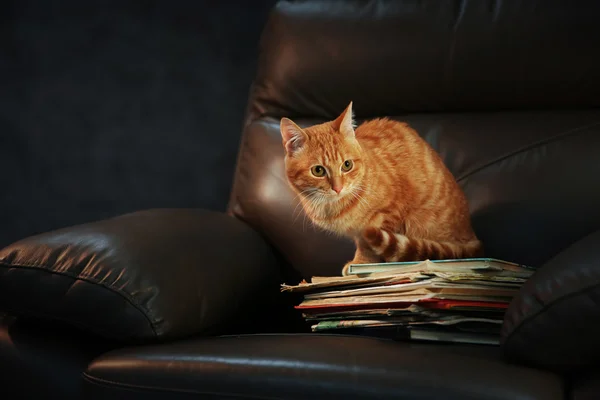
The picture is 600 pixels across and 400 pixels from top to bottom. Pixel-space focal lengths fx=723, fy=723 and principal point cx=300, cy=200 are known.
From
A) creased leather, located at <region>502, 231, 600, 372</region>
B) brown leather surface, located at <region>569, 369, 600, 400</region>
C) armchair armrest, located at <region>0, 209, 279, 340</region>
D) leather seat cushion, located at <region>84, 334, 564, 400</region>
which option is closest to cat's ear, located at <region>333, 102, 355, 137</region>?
armchair armrest, located at <region>0, 209, 279, 340</region>

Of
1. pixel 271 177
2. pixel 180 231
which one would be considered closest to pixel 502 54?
pixel 271 177

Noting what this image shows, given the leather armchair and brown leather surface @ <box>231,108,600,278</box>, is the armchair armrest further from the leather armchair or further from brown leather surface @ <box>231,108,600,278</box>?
brown leather surface @ <box>231,108,600,278</box>

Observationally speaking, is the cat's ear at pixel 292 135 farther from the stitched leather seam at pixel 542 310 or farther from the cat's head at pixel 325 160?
the stitched leather seam at pixel 542 310

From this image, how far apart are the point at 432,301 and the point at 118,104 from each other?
1397 millimetres

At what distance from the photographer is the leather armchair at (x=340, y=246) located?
1.02m

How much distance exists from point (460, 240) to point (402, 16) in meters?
0.60

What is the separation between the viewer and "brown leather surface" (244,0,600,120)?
5.41ft

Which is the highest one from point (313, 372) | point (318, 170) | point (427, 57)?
point (427, 57)

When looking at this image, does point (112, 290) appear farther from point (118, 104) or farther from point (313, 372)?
point (118, 104)

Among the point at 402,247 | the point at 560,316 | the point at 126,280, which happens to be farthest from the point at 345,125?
the point at 560,316

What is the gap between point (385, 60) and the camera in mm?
1770

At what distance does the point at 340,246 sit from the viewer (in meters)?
1.68

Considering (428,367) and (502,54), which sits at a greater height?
(502,54)

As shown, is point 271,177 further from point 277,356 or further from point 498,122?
point 277,356
